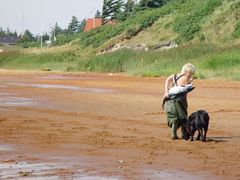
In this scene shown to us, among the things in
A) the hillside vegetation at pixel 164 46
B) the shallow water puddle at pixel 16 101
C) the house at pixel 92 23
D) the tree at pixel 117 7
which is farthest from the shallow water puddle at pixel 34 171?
the house at pixel 92 23

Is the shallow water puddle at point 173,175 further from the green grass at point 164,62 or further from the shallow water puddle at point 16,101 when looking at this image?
the green grass at point 164,62

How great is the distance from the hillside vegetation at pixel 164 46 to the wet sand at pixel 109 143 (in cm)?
1765

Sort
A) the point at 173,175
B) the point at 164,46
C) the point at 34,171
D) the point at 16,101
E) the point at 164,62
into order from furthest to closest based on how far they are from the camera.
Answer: the point at 164,46, the point at 164,62, the point at 16,101, the point at 34,171, the point at 173,175

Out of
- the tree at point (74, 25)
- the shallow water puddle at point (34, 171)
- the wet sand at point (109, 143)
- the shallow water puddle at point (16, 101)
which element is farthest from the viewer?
the tree at point (74, 25)

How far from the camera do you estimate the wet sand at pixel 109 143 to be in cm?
804

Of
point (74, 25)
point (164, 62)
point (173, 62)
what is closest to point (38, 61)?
point (164, 62)

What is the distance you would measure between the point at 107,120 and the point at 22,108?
12.4 feet

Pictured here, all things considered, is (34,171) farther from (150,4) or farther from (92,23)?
(92,23)

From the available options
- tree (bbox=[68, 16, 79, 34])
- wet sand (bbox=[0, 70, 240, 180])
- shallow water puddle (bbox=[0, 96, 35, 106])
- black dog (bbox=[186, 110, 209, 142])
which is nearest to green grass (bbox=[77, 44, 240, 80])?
shallow water puddle (bbox=[0, 96, 35, 106])

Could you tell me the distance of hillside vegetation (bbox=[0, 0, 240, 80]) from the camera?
42.0m

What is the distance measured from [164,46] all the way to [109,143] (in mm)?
45711

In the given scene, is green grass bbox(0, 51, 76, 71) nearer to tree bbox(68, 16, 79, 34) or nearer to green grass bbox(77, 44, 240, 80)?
green grass bbox(77, 44, 240, 80)

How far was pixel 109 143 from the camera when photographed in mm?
10711

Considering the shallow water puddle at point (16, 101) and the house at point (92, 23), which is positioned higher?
the house at point (92, 23)
